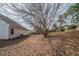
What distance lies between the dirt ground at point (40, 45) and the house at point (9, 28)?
0.08 meters

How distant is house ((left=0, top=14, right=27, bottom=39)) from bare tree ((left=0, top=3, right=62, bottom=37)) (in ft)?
0.50

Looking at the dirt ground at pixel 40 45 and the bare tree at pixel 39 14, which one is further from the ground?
the bare tree at pixel 39 14

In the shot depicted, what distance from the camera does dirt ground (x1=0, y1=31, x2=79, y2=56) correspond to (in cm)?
261

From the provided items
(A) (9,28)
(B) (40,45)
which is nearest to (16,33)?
(A) (9,28)

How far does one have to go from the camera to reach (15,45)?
8.64ft

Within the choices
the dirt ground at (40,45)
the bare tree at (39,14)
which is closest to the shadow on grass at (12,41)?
the dirt ground at (40,45)

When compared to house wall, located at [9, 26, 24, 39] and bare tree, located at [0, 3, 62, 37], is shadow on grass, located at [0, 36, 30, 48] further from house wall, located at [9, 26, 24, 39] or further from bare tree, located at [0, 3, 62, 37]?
bare tree, located at [0, 3, 62, 37]

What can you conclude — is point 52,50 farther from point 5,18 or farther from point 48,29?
point 5,18

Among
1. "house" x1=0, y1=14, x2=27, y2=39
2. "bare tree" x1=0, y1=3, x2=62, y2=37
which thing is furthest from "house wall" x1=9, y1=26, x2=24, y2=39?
"bare tree" x1=0, y1=3, x2=62, y2=37

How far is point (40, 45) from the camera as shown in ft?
8.63

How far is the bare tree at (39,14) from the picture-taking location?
2.62 meters

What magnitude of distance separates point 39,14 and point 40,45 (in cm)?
46

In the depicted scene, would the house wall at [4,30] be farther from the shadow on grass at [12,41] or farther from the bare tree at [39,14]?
the bare tree at [39,14]

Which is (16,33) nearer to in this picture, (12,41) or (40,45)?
(12,41)
